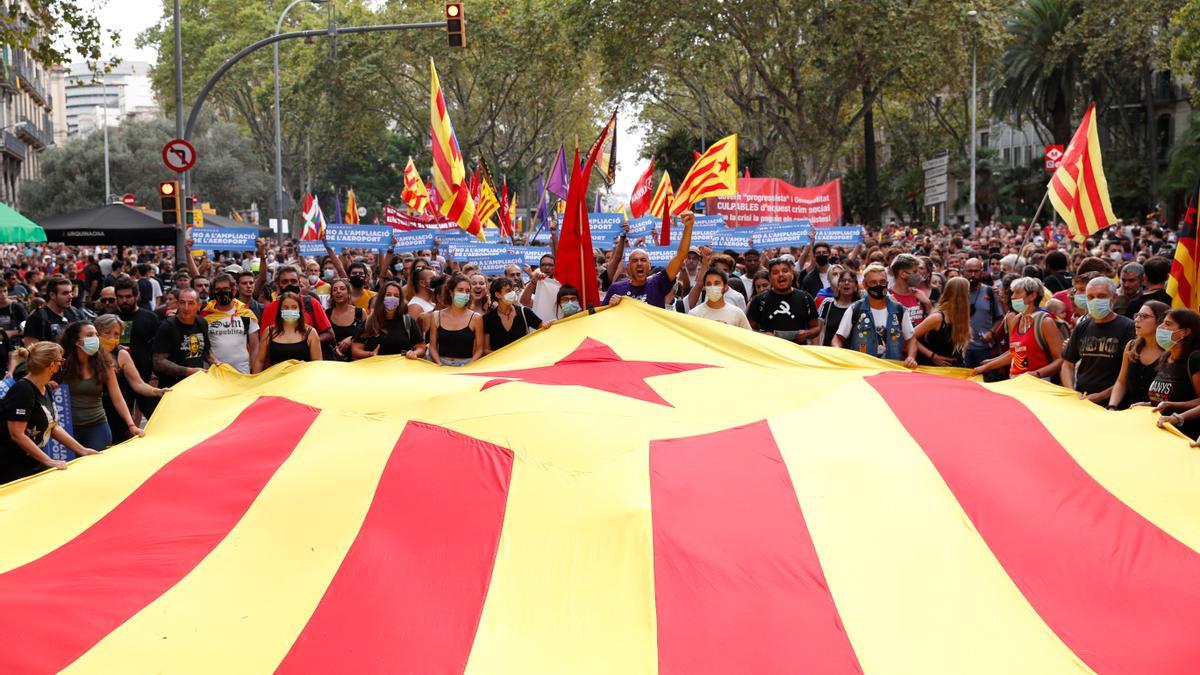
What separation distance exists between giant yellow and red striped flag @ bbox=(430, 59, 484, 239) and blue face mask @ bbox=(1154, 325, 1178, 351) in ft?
34.4

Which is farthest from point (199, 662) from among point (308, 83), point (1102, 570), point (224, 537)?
point (308, 83)

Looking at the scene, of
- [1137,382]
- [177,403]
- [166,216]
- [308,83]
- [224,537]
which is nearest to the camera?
[224,537]

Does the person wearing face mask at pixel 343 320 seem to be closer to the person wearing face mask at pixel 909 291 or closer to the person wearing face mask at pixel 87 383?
the person wearing face mask at pixel 87 383

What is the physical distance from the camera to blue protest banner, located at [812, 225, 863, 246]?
58.4 ft

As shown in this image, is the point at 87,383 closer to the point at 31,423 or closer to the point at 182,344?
the point at 31,423

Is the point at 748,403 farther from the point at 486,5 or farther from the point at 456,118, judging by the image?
the point at 456,118

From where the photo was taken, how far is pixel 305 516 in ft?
20.7

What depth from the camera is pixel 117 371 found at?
989 centimetres

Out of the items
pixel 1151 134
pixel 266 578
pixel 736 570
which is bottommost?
pixel 266 578

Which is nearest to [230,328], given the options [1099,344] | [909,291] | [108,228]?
[909,291]

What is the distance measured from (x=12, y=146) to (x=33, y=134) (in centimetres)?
670

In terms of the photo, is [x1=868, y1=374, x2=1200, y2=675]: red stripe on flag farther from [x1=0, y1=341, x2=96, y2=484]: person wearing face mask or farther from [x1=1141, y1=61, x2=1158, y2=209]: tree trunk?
[x1=1141, y1=61, x2=1158, y2=209]: tree trunk

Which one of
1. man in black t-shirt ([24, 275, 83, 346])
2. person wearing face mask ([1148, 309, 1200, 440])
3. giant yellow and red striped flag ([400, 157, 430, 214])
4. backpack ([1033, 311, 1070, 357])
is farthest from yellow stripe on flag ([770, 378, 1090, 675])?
giant yellow and red striped flag ([400, 157, 430, 214])

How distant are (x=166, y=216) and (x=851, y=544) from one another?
16691 millimetres
